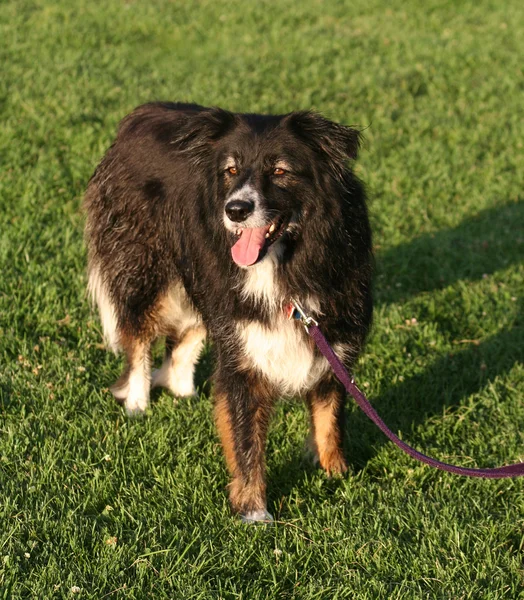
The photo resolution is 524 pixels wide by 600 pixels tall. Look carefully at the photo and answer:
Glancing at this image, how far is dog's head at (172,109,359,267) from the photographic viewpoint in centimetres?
389

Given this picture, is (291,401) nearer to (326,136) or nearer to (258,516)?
(258,516)

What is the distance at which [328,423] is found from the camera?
15.1 ft

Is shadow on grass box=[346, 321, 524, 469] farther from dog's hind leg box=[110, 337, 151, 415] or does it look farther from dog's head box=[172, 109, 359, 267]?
dog's head box=[172, 109, 359, 267]

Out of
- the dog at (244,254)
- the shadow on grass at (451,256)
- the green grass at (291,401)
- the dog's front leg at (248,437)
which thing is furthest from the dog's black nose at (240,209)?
the shadow on grass at (451,256)

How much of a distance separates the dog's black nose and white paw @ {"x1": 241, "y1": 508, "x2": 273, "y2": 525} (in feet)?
4.98

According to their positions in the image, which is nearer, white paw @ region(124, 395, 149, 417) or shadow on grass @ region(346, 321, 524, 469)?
shadow on grass @ region(346, 321, 524, 469)

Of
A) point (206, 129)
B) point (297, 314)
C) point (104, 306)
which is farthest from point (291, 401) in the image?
point (206, 129)

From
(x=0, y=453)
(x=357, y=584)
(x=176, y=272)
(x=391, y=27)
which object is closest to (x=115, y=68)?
(x=391, y=27)

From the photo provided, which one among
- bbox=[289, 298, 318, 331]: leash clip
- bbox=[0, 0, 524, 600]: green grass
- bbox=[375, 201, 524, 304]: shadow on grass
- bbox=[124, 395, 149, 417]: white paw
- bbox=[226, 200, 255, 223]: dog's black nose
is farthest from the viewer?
bbox=[375, 201, 524, 304]: shadow on grass

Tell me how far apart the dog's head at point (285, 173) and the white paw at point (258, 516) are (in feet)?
4.23

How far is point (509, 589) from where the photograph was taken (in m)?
3.74

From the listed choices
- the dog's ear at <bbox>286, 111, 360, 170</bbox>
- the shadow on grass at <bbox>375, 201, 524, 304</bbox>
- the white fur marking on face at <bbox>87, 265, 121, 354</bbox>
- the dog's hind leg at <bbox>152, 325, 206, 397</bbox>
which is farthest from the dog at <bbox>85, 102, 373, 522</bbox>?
the shadow on grass at <bbox>375, 201, 524, 304</bbox>

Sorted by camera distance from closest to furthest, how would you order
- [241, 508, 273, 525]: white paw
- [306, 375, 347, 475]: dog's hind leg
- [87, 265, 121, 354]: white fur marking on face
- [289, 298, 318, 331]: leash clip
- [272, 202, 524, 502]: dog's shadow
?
[289, 298, 318, 331]: leash clip → [241, 508, 273, 525]: white paw → [306, 375, 347, 475]: dog's hind leg → [272, 202, 524, 502]: dog's shadow → [87, 265, 121, 354]: white fur marking on face

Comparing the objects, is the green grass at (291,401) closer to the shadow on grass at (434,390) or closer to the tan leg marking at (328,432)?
the shadow on grass at (434,390)
